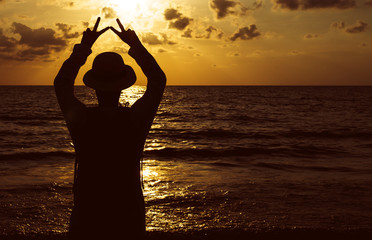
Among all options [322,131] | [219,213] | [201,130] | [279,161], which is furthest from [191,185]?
[322,131]

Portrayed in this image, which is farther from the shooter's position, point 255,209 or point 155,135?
point 155,135

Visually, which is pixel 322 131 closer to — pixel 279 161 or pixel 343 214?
pixel 279 161

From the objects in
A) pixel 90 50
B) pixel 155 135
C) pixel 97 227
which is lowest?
pixel 155 135

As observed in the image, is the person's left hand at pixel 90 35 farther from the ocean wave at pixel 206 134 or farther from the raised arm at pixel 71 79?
the ocean wave at pixel 206 134

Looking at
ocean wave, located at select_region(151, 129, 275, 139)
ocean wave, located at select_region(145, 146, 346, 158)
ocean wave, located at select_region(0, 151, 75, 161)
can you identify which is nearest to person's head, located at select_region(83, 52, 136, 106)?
ocean wave, located at select_region(0, 151, 75, 161)

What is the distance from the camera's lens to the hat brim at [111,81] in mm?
2244

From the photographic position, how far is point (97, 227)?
7.52 feet

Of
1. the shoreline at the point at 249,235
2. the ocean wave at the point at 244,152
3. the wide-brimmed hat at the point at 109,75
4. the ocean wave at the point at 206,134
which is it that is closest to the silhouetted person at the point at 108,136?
the wide-brimmed hat at the point at 109,75

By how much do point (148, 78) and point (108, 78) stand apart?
0.81 feet

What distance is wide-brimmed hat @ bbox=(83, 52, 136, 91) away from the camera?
225 cm

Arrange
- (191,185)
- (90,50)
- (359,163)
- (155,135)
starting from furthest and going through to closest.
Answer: (155,135) → (359,163) → (191,185) → (90,50)

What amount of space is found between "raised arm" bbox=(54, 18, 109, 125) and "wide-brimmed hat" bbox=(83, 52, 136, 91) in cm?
9

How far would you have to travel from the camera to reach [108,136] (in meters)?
2.20

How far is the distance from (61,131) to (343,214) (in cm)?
2115
